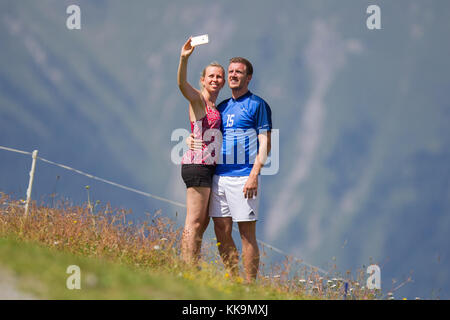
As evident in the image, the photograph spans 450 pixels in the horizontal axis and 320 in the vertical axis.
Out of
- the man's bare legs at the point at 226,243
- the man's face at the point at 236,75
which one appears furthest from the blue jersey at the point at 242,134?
the man's bare legs at the point at 226,243

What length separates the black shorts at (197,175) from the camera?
5.52m

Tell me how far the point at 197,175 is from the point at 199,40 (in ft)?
4.82

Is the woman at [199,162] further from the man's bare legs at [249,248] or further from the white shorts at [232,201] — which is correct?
the man's bare legs at [249,248]

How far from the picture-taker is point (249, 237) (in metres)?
5.67

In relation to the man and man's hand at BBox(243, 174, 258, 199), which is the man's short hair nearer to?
the man

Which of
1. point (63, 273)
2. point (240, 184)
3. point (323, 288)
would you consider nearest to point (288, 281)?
point (323, 288)

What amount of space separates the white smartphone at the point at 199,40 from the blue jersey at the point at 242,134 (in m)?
0.88

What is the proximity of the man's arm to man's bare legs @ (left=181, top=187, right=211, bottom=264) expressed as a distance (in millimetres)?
463

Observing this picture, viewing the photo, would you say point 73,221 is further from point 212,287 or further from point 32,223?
point 212,287

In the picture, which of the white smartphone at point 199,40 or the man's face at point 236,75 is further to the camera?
the man's face at point 236,75

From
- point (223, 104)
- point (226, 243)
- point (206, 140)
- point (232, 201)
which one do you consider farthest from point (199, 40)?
point (226, 243)

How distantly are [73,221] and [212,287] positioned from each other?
318cm

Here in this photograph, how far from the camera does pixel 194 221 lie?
5605mm

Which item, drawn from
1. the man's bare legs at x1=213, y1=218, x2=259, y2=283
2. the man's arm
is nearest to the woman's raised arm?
the man's arm
